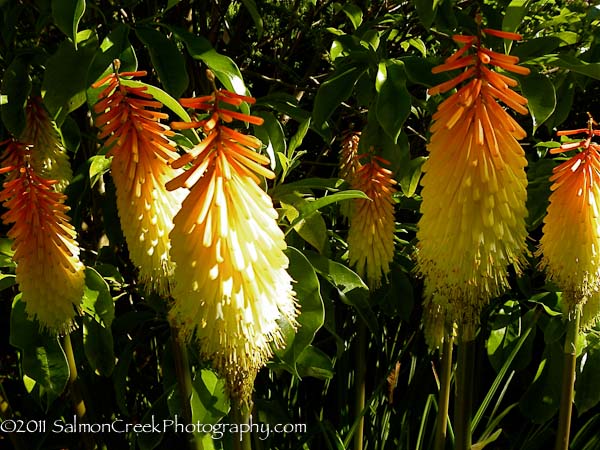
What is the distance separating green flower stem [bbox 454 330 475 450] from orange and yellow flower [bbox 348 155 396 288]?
48cm

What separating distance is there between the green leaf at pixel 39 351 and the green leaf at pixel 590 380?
72.5 inches

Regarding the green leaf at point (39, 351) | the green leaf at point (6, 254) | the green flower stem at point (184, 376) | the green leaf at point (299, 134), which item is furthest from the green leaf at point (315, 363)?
the green leaf at point (6, 254)

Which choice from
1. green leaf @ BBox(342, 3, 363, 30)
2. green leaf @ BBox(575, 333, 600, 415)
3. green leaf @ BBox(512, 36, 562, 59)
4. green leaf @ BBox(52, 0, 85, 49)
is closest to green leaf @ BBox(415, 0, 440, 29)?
green leaf @ BBox(512, 36, 562, 59)

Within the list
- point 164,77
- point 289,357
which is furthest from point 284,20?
point 289,357

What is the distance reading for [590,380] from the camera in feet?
8.01

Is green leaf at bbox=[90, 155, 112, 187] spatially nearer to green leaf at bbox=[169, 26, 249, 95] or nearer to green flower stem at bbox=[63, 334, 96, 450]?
green leaf at bbox=[169, 26, 249, 95]

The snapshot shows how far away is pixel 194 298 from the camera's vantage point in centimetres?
140

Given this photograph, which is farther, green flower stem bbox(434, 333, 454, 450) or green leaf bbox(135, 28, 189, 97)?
green flower stem bbox(434, 333, 454, 450)

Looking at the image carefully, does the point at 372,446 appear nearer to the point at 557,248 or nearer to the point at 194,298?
the point at 557,248

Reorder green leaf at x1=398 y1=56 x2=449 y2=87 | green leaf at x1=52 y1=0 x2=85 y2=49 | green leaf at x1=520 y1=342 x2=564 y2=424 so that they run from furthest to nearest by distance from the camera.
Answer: green leaf at x1=520 y1=342 x2=564 y2=424 → green leaf at x1=398 y1=56 x2=449 y2=87 → green leaf at x1=52 y1=0 x2=85 y2=49

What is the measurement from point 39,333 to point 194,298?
2.63 feet

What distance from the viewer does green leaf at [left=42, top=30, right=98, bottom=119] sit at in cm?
146

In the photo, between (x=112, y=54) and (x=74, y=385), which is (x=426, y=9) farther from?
(x=74, y=385)

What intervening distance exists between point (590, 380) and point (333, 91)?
1533 mm
